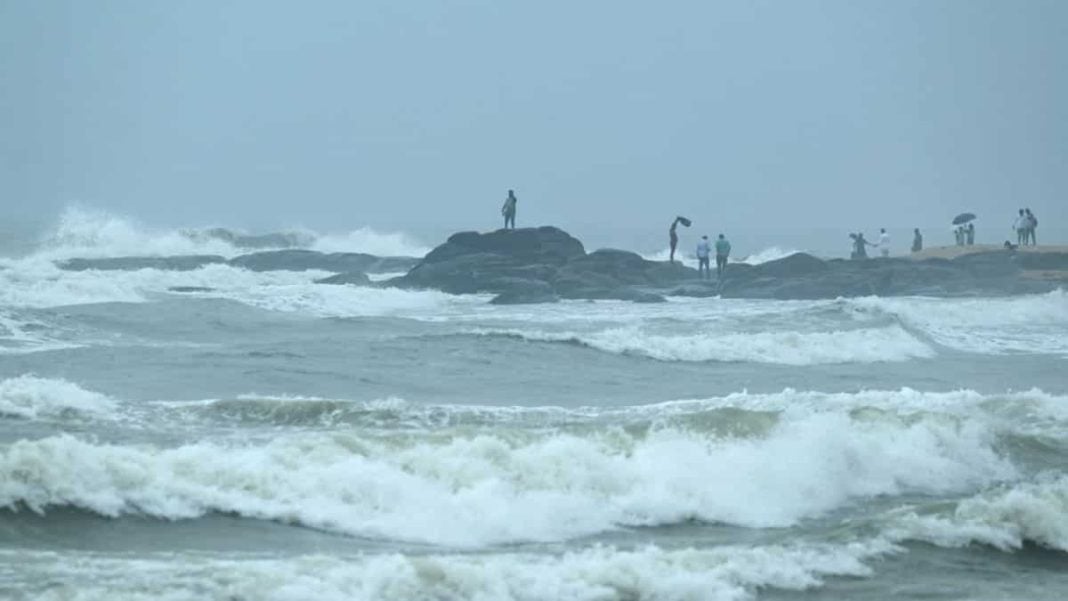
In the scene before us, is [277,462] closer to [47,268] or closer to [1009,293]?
[1009,293]

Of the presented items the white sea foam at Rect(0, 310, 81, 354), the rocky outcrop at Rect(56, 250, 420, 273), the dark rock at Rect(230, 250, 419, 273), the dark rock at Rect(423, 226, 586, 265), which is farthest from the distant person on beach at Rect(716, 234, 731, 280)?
the white sea foam at Rect(0, 310, 81, 354)

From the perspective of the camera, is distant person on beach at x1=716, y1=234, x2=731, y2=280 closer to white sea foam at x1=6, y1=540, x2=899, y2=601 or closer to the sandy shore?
the sandy shore

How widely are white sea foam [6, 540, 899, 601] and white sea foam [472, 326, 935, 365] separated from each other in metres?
14.2

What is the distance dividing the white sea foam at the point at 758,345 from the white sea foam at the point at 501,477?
9791mm

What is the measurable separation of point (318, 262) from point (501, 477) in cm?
4078

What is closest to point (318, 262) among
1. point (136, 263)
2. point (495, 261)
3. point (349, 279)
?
point (136, 263)

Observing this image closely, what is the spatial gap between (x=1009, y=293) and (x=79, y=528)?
34.5 meters

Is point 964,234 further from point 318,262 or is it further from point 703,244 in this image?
point 318,262

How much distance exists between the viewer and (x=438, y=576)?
9.73 metres

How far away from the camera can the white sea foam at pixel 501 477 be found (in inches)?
460

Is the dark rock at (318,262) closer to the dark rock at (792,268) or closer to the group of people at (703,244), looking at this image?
the group of people at (703,244)

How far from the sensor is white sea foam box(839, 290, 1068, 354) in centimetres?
3092

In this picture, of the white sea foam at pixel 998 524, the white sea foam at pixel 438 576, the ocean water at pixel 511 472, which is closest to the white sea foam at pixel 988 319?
the ocean water at pixel 511 472

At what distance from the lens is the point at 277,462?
41.6 ft
